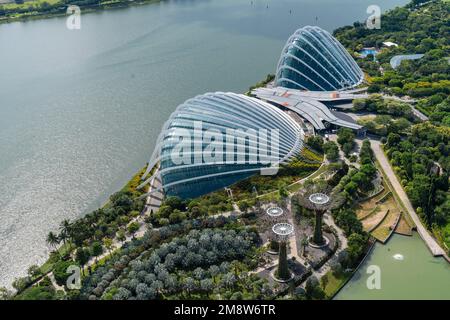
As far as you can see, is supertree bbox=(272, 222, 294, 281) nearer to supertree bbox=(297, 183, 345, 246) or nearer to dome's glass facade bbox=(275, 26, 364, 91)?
supertree bbox=(297, 183, 345, 246)

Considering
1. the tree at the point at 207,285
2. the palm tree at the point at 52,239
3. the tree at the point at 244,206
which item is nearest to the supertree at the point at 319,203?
the tree at the point at 244,206

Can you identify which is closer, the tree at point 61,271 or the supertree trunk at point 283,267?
the supertree trunk at point 283,267

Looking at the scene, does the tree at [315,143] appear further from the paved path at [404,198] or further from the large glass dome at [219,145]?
the paved path at [404,198]

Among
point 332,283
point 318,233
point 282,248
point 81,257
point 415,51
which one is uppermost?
point 415,51

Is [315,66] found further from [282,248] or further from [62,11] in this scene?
[62,11]

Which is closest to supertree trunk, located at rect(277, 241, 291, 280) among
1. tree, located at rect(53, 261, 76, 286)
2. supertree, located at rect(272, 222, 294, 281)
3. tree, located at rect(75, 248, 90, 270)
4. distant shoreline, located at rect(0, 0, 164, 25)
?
supertree, located at rect(272, 222, 294, 281)

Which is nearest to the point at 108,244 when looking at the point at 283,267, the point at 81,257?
the point at 81,257

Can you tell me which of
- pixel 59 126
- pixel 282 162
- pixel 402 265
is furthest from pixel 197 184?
pixel 59 126
